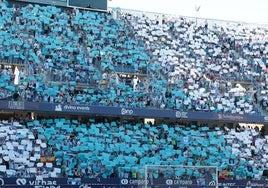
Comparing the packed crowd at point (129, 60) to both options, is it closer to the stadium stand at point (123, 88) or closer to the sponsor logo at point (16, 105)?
the stadium stand at point (123, 88)

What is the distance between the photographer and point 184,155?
35062 mm

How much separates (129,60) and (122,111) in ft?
18.0

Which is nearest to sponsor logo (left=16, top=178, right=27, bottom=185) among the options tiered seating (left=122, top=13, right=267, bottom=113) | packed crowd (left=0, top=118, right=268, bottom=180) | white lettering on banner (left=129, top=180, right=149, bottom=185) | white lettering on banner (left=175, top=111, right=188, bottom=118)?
packed crowd (left=0, top=118, right=268, bottom=180)

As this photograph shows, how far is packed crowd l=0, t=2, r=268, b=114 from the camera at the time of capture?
118ft

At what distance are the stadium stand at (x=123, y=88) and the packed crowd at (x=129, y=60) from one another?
3.0 inches

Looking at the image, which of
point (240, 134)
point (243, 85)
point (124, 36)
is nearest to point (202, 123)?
point (240, 134)

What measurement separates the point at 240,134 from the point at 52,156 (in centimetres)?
1392

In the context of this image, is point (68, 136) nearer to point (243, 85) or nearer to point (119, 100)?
point (119, 100)

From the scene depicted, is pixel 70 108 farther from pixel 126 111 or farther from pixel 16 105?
pixel 126 111

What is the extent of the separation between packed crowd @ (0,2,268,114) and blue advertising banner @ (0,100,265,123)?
1.49 ft

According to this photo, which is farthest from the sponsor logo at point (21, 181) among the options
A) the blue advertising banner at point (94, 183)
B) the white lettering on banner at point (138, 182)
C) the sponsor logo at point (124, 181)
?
the white lettering on banner at point (138, 182)

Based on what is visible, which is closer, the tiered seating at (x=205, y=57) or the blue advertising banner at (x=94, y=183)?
the blue advertising banner at (x=94, y=183)

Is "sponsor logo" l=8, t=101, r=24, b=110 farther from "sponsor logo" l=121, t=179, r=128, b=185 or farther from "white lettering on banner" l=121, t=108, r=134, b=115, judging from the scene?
"sponsor logo" l=121, t=179, r=128, b=185

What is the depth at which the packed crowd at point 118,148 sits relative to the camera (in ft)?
101
